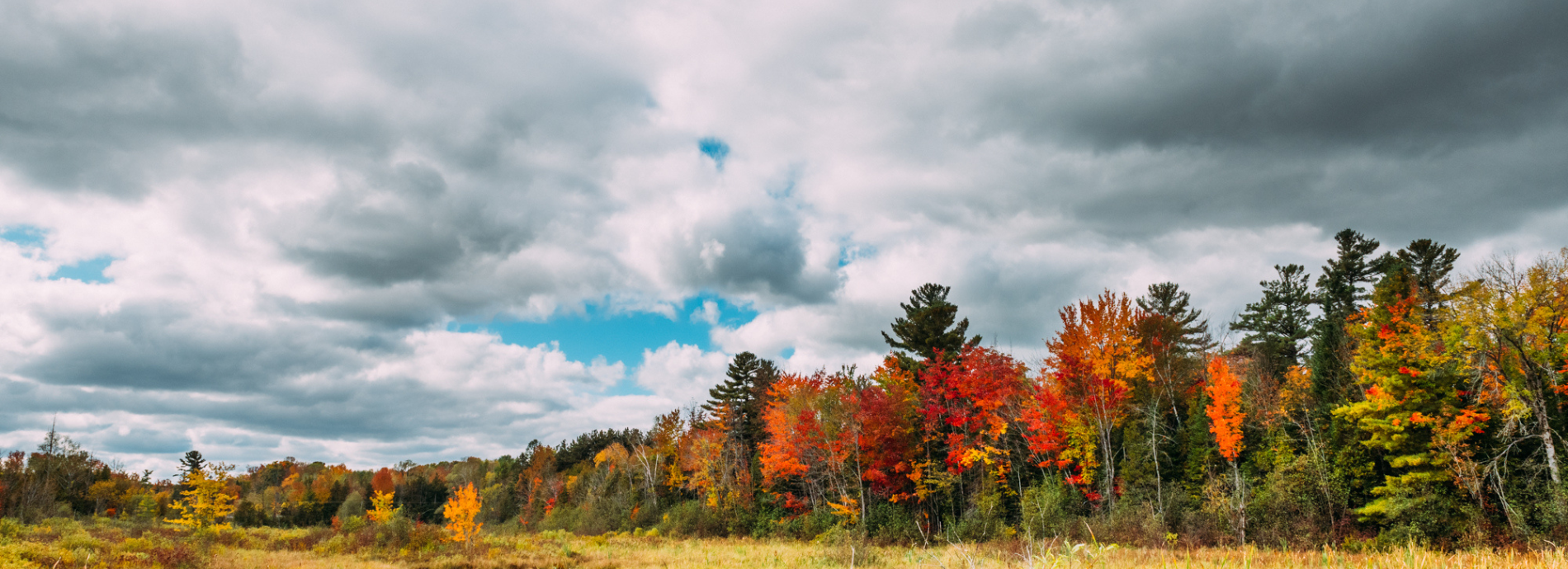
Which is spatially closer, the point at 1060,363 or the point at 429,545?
the point at 429,545

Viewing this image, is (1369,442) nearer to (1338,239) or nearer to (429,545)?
(1338,239)

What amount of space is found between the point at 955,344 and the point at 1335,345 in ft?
73.8

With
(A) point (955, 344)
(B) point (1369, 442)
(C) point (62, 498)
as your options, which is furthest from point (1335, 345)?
(C) point (62, 498)

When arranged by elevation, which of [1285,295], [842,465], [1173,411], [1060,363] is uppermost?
[1285,295]

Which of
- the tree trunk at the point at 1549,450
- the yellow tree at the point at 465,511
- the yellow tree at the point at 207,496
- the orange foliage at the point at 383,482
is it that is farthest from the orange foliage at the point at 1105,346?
→ the orange foliage at the point at 383,482

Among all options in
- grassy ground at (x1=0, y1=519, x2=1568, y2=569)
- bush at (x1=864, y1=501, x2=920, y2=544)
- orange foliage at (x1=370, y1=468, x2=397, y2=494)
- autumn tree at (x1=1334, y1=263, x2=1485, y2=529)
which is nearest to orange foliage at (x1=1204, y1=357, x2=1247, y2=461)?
autumn tree at (x1=1334, y1=263, x2=1485, y2=529)

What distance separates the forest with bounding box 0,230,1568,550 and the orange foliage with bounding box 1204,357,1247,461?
0.10 m

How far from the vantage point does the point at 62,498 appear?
72375mm

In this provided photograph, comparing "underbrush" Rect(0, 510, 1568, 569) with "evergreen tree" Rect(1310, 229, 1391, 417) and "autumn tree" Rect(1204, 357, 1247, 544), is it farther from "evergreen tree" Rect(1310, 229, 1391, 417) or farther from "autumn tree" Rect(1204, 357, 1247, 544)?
"evergreen tree" Rect(1310, 229, 1391, 417)

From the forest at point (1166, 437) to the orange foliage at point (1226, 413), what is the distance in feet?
0.32

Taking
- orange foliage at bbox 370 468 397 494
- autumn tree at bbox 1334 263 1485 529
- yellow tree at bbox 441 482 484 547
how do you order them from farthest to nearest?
orange foliage at bbox 370 468 397 494 < yellow tree at bbox 441 482 484 547 < autumn tree at bbox 1334 263 1485 529

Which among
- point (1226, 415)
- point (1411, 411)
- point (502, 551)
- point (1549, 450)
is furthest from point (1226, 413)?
point (502, 551)

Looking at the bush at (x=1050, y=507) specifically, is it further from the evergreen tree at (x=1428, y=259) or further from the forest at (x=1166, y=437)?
the evergreen tree at (x=1428, y=259)

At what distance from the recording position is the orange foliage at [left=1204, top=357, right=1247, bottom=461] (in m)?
32.7
